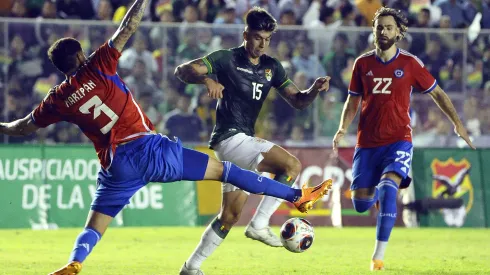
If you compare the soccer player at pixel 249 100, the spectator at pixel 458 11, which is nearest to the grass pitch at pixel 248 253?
the soccer player at pixel 249 100

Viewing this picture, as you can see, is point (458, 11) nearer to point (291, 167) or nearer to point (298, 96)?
point (298, 96)

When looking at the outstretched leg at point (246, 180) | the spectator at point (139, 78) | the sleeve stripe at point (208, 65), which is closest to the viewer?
the outstretched leg at point (246, 180)

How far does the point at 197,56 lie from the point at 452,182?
5.01m

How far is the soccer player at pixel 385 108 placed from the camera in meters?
11.8

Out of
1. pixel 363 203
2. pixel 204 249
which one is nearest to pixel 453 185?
pixel 363 203

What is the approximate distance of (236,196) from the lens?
10.5 metres

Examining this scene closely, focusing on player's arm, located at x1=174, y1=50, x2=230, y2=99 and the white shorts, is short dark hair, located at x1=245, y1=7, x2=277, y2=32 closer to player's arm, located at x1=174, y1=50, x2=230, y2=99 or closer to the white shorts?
player's arm, located at x1=174, y1=50, x2=230, y2=99

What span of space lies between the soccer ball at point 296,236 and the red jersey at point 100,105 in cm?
175

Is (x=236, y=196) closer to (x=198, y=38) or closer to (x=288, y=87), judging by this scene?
(x=288, y=87)

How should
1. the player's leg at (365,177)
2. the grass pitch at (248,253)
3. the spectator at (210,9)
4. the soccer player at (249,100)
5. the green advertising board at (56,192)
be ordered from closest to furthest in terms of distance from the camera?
the soccer player at (249,100)
the grass pitch at (248,253)
the player's leg at (365,177)
the green advertising board at (56,192)
the spectator at (210,9)

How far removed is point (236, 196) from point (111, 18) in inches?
400

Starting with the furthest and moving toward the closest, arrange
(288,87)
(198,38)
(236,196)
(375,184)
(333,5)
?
(333,5) < (198,38) < (375,184) < (288,87) < (236,196)

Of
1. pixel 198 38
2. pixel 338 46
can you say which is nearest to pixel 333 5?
pixel 338 46

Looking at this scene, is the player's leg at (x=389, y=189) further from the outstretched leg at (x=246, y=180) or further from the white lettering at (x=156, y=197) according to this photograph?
the white lettering at (x=156, y=197)
